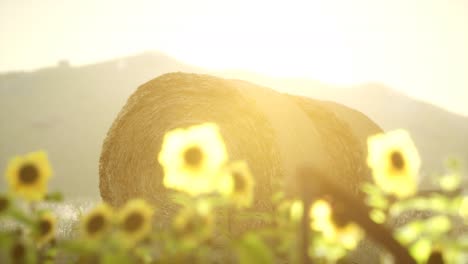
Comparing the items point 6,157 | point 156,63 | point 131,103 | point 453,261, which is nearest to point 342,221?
point 453,261

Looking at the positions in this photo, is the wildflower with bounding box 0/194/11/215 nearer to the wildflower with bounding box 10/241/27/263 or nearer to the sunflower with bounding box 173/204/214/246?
the wildflower with bounding box 10/241/27/263

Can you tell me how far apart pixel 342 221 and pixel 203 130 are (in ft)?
2.01

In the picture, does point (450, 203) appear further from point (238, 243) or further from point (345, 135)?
point (345, 135)

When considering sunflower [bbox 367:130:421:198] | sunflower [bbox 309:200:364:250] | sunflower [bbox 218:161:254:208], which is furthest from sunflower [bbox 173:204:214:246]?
sunflower [bbox 367:130:421:198]

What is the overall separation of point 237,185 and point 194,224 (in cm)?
22

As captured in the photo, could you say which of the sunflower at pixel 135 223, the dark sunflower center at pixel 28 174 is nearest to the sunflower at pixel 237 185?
the sunflower at pixel 135 223

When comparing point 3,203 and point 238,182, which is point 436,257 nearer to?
point 238,182

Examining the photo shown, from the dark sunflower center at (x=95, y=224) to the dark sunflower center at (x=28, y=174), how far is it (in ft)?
0.76

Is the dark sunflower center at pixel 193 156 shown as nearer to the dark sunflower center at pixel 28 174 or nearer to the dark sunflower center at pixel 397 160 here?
the dark sunflower center at pixel 28 174

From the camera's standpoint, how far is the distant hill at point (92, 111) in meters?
21.2

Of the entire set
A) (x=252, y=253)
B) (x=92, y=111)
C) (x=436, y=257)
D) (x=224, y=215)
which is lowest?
Answer: (x=92, y=111)

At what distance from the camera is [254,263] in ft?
3.38

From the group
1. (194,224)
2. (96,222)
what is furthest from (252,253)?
(96,222)

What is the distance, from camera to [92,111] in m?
26.2
